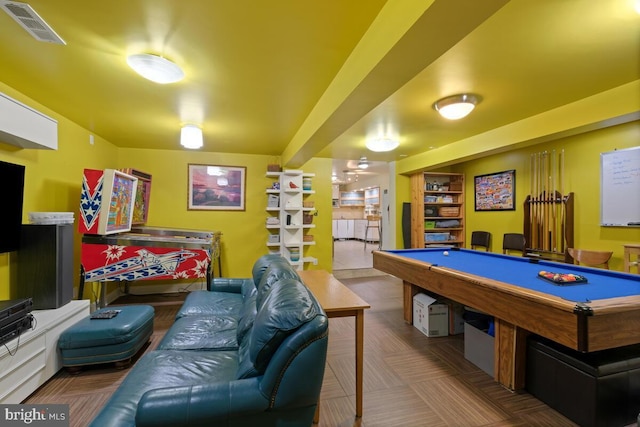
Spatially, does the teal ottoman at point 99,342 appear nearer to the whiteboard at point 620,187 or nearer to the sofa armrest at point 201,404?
the sofa armrest at point 201,404

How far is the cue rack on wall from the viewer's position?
393 centimetres


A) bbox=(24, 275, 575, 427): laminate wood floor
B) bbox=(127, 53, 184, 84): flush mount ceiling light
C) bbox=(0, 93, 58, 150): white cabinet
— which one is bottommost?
bbox=(24, 275, 575, 427): laminate wood floor

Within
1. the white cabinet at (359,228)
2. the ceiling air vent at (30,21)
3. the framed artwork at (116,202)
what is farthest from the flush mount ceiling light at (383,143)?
the white cabinet at (359,228)

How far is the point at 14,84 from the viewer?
7.99 ft

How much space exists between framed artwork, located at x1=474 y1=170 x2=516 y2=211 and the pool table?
206 centimetres

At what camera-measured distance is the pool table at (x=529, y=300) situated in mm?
1498

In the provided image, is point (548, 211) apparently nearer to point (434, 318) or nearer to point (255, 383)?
point (434, 318)

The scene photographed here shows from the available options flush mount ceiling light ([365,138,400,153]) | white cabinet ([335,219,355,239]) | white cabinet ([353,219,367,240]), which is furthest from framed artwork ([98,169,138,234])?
white cabinet ([335,219,355,239])

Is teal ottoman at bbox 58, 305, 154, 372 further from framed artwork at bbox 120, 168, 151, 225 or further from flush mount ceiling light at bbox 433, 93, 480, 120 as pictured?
flush mount ceiling light at bbox 433, 93, 480, 120

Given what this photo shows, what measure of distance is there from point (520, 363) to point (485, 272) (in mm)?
733

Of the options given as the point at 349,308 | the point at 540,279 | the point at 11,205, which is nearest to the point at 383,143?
the point at 540,279

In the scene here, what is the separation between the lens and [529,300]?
1.74 meters

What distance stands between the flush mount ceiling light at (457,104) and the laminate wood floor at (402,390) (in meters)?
2.30

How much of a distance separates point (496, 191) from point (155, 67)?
541cm
